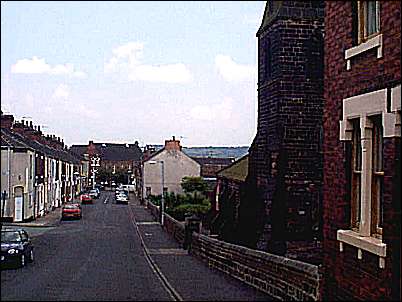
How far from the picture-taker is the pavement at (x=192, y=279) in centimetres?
1717

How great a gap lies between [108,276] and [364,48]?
1257cm

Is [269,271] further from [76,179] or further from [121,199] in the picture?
[76,179]

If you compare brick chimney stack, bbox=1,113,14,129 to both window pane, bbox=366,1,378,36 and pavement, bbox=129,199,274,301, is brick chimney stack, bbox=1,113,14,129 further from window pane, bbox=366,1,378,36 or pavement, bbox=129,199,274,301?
window pane, bbox=366,1,378,36

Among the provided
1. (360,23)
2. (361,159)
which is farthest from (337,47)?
(361,159)

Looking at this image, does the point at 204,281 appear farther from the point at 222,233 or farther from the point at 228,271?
the point at 222,233

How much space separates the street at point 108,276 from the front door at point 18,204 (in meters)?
13.3

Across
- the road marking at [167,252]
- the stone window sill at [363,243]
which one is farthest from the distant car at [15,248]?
the stone window sill at [363,243]

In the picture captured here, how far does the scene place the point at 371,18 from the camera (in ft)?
41.9

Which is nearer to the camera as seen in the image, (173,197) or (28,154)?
(28,154)

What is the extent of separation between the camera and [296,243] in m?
25.0

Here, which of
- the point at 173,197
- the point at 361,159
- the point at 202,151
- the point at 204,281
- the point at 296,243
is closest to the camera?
the point at 361,159

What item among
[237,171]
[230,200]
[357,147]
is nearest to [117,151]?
[237,171]

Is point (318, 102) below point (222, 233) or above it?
above

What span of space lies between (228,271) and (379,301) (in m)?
10.9
